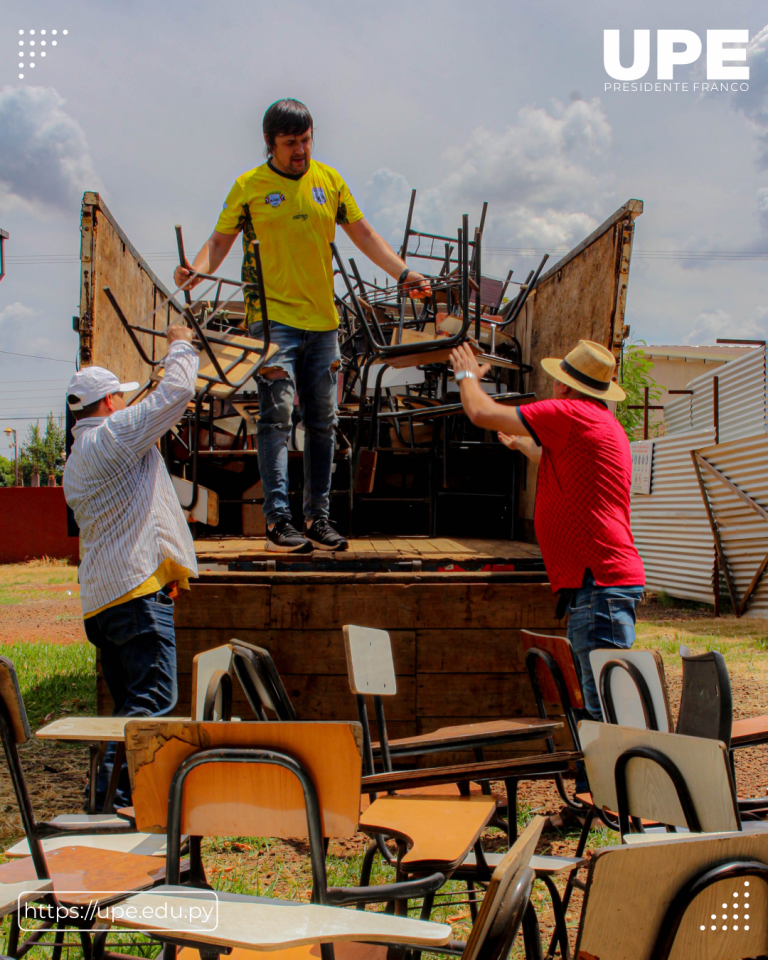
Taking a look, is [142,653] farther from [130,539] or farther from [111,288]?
[111,288]

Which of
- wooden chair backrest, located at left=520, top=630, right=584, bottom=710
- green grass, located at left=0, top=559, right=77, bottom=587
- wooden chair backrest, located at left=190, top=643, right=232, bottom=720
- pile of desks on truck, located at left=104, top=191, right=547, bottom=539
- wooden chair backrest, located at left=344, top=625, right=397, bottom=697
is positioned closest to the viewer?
wooden chair backrest, located at left=190, top=643, right=232, bottom=720

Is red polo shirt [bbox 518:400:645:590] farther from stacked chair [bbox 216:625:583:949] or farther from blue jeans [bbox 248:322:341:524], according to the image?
blue jeans [bbox 248:322:341:524]

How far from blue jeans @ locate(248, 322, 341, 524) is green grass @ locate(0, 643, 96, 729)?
2.29 m

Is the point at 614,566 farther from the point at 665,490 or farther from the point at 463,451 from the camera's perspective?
the point at 665,490

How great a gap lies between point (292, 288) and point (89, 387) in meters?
1.14

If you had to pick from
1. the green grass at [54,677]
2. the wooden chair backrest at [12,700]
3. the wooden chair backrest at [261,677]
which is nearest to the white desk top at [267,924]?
the wooden chair backrest at [12,700]

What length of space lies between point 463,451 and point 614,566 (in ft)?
6.62

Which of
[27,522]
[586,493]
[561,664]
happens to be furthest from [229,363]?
[27,522]

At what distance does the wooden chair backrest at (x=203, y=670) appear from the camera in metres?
1.95

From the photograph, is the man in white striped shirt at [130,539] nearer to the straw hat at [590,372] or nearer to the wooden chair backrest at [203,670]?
the wooden chair backrest at [203,670]

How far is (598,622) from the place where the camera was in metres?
2.94

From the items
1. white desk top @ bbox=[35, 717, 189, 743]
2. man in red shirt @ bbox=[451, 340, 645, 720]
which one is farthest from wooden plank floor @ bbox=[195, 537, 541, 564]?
white desk top @ bbox=[35, 717, 189, 743]

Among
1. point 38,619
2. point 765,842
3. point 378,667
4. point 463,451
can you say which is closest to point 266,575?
point 378,667

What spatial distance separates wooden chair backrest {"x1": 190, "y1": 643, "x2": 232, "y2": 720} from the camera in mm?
1945
